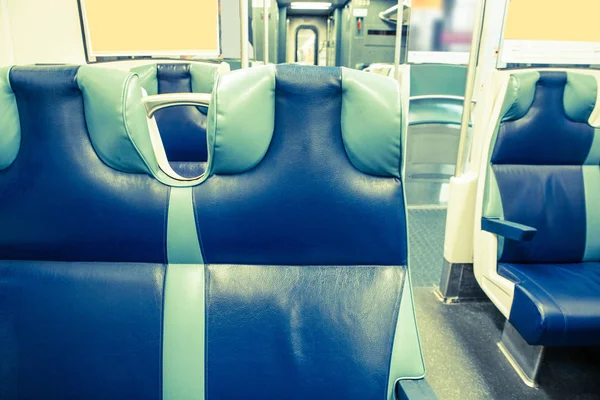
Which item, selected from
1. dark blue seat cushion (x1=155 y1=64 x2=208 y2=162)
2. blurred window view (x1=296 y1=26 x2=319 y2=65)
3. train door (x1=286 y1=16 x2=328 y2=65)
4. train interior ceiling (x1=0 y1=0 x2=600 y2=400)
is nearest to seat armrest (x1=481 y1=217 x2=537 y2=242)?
train interior ceiling (x1=0 y1=0 x2=600 y2=400)

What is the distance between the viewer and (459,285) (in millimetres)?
1943

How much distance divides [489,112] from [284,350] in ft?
4.35

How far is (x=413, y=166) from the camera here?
388cm

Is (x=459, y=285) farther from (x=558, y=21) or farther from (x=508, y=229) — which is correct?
(x=558, y=21)

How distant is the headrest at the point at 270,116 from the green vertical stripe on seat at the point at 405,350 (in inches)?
12.3

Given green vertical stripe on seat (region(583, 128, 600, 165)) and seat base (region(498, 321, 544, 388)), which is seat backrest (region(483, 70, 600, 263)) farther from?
seat base (region(498, 321, 544, 388))

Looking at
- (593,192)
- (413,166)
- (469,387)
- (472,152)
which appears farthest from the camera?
(413,166)

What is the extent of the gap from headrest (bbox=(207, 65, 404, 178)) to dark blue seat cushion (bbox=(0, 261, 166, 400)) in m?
0.33

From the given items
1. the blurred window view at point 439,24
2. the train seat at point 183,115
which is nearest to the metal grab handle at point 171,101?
the train seat at point 183,115

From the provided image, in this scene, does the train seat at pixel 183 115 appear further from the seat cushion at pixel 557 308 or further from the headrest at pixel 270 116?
the seat cushion at pixel 557 308

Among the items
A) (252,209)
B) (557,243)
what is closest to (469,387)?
(557,243)

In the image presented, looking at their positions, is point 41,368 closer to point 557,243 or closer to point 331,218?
point 331,218

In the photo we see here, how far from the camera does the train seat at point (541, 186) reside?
1.51 m

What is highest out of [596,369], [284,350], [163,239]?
[163,239]
